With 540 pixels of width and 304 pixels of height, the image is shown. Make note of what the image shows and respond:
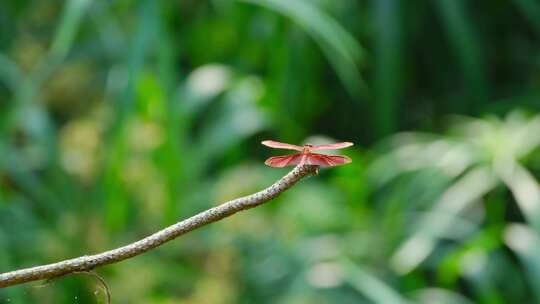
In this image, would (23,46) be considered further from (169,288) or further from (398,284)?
(398,284)

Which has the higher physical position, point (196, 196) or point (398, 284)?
point (196, 196)

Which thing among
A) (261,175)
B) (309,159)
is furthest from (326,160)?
(261,175)

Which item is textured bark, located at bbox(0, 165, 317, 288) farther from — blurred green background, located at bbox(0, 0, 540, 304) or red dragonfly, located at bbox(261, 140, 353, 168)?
blurred green background, located at bbox(0, 0, 540, 304)

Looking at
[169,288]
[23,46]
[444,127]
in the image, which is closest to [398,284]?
[169,288]

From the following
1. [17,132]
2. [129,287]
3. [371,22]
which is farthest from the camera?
[371,22]

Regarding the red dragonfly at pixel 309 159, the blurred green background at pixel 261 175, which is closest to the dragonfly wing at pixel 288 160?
the red dragonfly at pixel 309 159

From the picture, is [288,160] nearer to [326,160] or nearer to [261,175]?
[326,160]

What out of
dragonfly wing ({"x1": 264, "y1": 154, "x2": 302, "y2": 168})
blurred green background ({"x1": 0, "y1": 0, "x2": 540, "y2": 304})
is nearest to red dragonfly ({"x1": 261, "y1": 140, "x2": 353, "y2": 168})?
dragonfly wing ({"x1": 264, "y1": 154, "x2": 302, "y2": 168})
